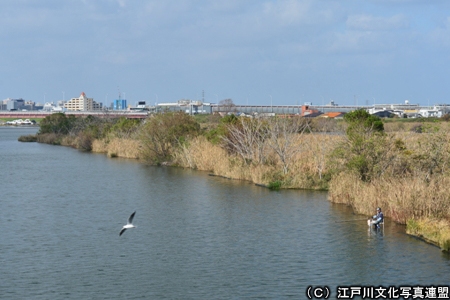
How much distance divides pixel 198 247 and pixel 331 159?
14.4 metres

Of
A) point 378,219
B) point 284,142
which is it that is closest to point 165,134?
point 284,142

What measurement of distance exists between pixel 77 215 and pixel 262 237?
1028 cm

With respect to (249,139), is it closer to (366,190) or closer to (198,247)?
(366,190)

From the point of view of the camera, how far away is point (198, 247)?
1017 inches

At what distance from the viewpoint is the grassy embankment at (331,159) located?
27156mm

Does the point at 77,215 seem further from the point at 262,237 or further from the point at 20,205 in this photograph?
the point at 262,237

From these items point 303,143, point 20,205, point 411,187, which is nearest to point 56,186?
point 20,205

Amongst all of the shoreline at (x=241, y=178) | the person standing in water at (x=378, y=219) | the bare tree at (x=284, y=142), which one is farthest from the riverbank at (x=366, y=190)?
the person standing in water at (x=378, y=219)

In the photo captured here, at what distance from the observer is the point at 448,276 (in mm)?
21172

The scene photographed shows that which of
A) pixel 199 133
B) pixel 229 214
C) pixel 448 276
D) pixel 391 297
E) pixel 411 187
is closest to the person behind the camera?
pixel 391 297

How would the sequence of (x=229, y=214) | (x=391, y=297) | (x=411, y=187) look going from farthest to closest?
(x=229, y=214)
(x=411, y=187)
(x=391, y=297)

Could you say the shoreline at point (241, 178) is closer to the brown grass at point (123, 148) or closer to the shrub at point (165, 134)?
the brown grass at point (123, 148)

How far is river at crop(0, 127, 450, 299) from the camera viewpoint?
21.0 m

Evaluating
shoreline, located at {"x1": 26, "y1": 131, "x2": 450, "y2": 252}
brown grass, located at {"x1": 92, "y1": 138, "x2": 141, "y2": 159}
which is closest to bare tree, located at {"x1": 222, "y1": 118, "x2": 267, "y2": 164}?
shoreline, located at {"x1": 26, "y1": 131, "x2": 450, "y2": 252}
